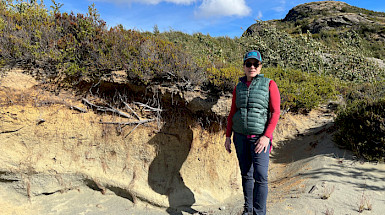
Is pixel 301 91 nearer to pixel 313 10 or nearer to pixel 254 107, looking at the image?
pixel 254 107

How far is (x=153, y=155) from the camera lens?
17.8 ft

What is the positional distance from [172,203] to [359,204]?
11.7 feet

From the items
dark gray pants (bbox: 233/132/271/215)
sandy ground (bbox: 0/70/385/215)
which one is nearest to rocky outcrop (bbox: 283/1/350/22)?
sandy ground (bbox: 0/70/385/215)

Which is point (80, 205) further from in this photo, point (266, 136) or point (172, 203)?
point (266, 136)

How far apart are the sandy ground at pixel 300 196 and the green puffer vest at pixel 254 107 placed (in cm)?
182

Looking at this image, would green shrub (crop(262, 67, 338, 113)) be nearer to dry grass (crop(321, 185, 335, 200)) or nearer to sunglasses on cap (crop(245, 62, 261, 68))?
dry grass (crop(321, 185, 335, 200))

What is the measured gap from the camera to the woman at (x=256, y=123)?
284cm

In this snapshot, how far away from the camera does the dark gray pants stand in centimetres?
289

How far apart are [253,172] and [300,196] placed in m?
1.70

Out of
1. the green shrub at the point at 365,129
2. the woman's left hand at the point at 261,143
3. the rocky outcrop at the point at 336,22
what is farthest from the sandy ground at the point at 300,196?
the rocky outcrop at the point at 336,22

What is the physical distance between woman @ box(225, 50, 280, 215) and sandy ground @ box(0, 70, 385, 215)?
120cm

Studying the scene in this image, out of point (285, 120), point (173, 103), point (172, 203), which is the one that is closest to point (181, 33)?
point (285, 120)

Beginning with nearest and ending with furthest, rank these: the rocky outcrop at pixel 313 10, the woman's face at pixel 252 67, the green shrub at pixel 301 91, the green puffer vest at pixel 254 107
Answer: the green puffer vest at pixel 254 107 → the woman's face at pixel 252 67 → the green shrub at pixel 301 91 → the rocky outcrop at pixel 313 10

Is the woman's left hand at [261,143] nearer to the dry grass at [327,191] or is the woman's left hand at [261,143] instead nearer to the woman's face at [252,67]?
the woman's face at [252,67]
